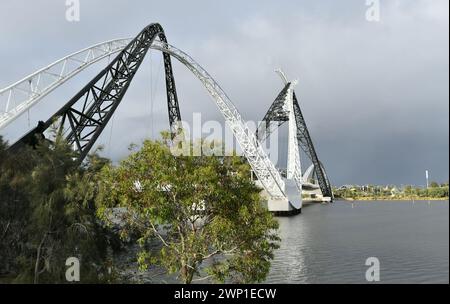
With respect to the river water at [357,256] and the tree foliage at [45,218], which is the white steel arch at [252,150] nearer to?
the river water at [357,256]

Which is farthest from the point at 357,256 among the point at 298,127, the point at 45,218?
the point at 298,127

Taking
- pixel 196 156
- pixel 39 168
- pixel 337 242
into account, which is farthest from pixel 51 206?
pixel 337 242

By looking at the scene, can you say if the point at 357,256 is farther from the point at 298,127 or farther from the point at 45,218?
the point at 298,127

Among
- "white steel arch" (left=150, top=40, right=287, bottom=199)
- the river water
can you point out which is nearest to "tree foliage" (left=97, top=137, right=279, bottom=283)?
the river water

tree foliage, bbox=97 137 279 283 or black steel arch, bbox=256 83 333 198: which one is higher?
black steel arch, bbox=256 83 333 198

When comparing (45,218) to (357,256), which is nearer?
(45,218)

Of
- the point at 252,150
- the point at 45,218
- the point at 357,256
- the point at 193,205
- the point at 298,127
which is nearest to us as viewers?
the point at 45,218

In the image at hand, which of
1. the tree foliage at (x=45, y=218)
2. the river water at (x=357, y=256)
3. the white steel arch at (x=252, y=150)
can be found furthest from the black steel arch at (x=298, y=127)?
the tree foliage at (x=45, y=218)

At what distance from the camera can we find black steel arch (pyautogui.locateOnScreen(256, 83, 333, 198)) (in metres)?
117

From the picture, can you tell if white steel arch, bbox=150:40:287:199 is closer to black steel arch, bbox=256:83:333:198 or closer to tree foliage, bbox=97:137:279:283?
black steel arch, bbox=256:83:333:198

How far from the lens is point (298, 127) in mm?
139375

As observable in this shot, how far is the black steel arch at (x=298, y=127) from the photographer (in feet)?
384

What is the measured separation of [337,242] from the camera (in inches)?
1837
